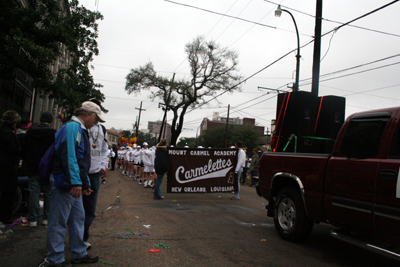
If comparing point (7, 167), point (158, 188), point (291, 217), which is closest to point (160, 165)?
point (158, 188)

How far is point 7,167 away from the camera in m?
5.16

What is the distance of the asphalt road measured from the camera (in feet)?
13.0

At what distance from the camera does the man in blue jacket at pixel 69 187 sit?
3.22m

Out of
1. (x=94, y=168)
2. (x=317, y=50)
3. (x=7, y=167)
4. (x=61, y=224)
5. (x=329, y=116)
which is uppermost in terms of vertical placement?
(x=317, y=50)

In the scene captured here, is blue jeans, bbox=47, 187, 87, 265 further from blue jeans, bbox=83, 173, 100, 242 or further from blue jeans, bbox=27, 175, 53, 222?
blue jeans, bbox=27, 175, 53, 222

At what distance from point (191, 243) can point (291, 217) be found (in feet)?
5.84

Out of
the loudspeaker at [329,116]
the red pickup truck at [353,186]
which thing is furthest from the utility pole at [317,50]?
the red pickup truck at [353,186]

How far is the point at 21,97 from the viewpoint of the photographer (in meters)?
22.8

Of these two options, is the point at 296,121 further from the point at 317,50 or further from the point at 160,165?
the point at 317,50

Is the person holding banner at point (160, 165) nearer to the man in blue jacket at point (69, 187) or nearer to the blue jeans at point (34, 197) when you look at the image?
the blue jeans at point (34, 197)

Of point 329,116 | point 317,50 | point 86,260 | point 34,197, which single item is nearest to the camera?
point 86,260

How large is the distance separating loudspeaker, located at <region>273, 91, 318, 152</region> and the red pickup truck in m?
1.46

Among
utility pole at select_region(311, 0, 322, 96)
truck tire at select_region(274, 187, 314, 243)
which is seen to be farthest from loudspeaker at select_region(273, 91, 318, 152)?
utility pole at select_region(311, 0, 322, 96)

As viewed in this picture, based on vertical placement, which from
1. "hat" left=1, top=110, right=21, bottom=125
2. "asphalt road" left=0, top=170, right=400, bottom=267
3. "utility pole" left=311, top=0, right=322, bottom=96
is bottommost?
"asphalt road" left=0, top=170, right=400, bottom=267
